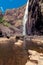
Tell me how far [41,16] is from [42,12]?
2.52m

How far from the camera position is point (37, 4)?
4818 inches

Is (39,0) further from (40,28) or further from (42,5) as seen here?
(40,28)

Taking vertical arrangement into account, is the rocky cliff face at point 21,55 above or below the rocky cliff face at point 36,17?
below

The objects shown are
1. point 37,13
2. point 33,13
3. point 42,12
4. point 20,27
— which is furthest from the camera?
point 20,27

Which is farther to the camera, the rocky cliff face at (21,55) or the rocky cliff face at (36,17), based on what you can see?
the rocky cliff face at (36,17)

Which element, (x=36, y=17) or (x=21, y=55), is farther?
(x=36, y=17)

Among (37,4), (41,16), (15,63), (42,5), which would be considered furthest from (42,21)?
(15,63)

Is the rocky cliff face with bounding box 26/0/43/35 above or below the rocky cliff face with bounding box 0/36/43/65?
above

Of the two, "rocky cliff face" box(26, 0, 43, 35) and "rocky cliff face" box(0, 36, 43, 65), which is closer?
"rocky cliff face" box(0, 36, 43, 65)

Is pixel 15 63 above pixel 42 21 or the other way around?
the other way around

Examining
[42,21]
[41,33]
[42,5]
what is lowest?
[41,33]

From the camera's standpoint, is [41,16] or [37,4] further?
[37,4]

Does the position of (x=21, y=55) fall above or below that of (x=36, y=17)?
below

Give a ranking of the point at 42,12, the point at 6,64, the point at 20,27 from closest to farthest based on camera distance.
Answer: the point at 6,64 → the point at 42,12 → the point at 20,27
